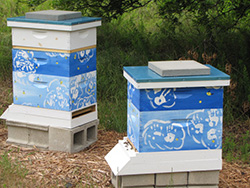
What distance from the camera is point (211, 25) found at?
5.84 metres

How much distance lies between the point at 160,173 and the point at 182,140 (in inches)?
11.0

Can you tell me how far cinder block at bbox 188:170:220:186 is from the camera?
10.4 feet

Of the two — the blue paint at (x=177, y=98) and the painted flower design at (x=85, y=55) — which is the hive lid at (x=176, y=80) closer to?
the blue paint at (x=177, y=98)

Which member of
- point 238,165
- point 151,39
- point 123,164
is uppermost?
point 151,39

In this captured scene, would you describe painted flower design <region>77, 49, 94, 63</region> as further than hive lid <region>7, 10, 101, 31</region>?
Yes

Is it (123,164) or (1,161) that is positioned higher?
(123,164)

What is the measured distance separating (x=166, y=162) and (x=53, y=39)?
1.52 meters

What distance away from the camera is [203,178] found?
3.18m

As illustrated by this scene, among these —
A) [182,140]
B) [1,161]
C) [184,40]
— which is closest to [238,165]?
[182,140]

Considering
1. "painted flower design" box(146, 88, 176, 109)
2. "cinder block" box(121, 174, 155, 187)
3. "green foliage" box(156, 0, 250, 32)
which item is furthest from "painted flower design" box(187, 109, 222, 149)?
"green foliage" box(156, 0, 250, 32)

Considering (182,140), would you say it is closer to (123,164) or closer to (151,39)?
(123,164)

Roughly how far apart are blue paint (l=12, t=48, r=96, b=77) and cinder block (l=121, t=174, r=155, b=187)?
1162 mm

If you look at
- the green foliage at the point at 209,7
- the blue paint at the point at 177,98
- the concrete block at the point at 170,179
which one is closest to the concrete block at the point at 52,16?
the blue paint at the point at 177,98

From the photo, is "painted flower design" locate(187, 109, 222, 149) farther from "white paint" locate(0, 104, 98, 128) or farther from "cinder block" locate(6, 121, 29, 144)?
"cinder block" locate(6, 121, 29, 144)
